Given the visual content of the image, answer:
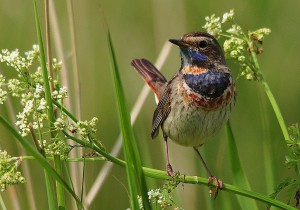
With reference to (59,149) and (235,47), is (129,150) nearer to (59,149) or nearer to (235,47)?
(59,149)

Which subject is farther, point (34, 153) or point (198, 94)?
point (198, 94)

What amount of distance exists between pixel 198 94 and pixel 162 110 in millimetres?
388

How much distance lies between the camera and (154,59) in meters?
6.57

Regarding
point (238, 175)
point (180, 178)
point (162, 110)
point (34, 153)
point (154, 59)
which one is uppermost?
point (154, 59)

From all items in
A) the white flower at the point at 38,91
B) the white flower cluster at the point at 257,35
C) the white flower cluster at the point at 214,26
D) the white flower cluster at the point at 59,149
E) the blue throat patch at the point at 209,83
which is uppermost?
the white flower cluster at the point at 214,26

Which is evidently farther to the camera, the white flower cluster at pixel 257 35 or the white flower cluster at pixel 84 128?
the white flower cluster at pixel 257 35

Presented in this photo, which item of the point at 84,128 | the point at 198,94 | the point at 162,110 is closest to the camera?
the point at 84,128

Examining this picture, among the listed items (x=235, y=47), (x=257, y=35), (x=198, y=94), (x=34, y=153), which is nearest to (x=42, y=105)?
(x=34, y=153)

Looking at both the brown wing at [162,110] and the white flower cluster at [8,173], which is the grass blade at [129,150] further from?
the brown wing at [162,110]

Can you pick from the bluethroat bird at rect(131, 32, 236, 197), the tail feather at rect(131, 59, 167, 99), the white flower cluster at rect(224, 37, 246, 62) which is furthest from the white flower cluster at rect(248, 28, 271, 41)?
the tail feather at rect(131, 59, 167, 99)

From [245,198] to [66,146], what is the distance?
101 centimetres

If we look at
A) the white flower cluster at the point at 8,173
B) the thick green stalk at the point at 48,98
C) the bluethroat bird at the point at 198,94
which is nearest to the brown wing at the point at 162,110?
the bluethroat bird at the point at 198,94

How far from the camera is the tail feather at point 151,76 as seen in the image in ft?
16.4

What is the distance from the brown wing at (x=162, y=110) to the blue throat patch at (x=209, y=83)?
22cm
